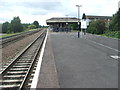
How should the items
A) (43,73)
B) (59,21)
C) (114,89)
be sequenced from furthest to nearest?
(59,21)
(43,73)
(114,89)

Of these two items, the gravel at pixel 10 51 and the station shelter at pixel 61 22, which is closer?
the gravel at pixel 10 51

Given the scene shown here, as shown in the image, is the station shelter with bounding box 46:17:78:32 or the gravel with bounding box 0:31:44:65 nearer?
the gravel with bounding box 0:31:44:65

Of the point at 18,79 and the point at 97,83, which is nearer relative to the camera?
the point at 97,83

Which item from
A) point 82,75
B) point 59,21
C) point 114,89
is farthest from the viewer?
point 59,21

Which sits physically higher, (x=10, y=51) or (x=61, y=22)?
(x=61, y=22)

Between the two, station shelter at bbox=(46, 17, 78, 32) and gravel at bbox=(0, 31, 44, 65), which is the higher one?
station shelter at bbox=(46, 17, 78, 32)

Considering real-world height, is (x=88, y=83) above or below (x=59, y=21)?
below

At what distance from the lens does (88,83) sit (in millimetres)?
6082

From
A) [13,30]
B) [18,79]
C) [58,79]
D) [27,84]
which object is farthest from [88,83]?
[13,30]

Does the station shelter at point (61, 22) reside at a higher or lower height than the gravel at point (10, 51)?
higher

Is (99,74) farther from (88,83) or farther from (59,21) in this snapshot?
(59,21)

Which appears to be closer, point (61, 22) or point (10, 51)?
point (10, 51)

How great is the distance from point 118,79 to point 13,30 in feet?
395

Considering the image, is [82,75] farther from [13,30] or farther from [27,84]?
[13,30]
